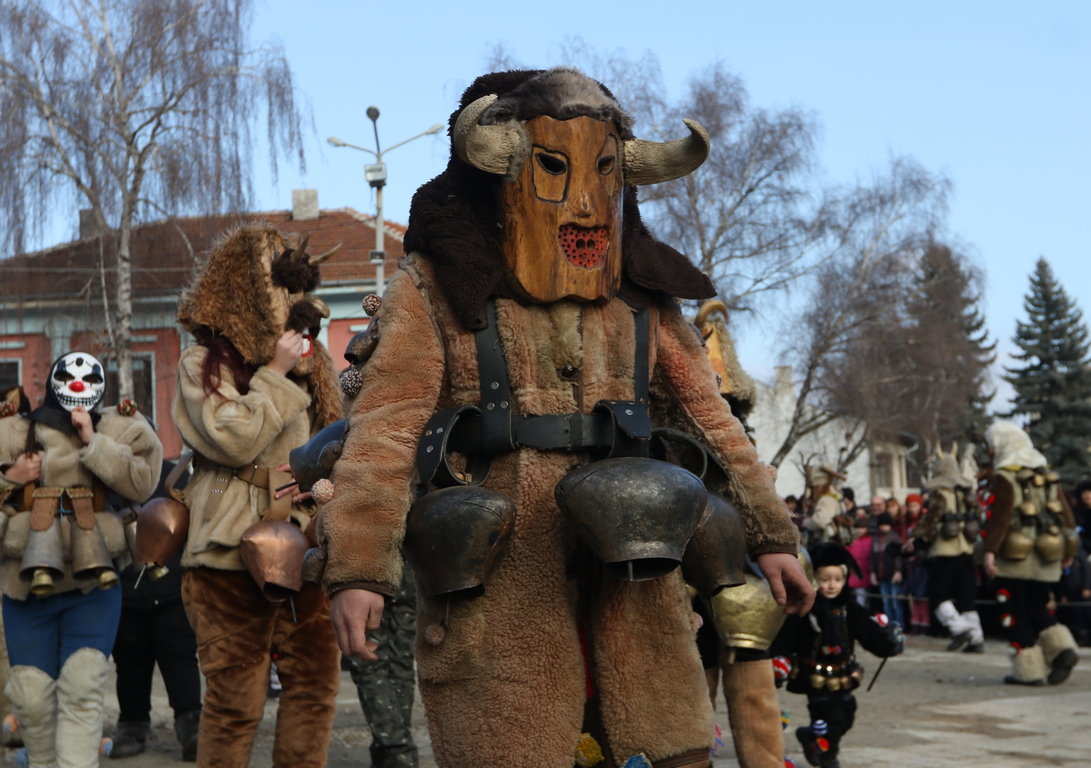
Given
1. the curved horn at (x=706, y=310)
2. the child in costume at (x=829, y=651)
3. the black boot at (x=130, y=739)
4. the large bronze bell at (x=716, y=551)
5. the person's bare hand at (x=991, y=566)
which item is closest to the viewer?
the large bronze bell at (x=716, y=551)

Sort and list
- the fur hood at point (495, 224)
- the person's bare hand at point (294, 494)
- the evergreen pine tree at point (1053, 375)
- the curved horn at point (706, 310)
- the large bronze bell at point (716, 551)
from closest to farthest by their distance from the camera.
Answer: the large bronze bell at point (716, 551) < the fur hood at point (495, 224) < the person's bare hand at point (294, 494) < the curved horn at point (706, 310) < the evergreen pine tree at point (1053, 375)

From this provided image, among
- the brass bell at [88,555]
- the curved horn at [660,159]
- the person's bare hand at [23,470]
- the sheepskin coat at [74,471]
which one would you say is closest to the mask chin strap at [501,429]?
the curved horn at [660,159]

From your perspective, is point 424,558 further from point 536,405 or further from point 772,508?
point 772,508

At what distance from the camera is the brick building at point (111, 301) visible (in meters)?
24.8

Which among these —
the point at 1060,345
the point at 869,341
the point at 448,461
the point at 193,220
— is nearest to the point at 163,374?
the point at 193,220

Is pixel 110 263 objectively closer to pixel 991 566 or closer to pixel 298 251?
pixel 991 566

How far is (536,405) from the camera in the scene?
10.8ft

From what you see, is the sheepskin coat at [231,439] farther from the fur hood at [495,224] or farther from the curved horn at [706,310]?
the curved horn at [706,310]

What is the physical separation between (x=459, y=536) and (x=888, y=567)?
13.8 m

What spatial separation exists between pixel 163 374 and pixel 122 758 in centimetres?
2274

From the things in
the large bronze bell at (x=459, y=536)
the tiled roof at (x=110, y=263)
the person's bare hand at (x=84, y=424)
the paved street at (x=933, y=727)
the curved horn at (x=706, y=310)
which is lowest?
the paved street at (x=933, y=727)

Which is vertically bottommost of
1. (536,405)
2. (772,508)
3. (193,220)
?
(772,508)

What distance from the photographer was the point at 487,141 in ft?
10.9

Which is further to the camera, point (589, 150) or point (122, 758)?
point (122, 758)
